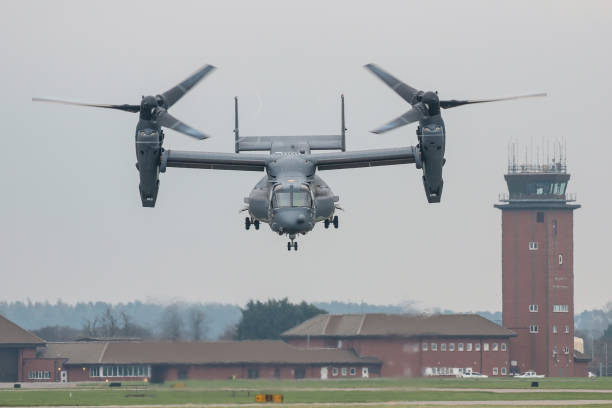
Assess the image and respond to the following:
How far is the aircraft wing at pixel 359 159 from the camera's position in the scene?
65.3m

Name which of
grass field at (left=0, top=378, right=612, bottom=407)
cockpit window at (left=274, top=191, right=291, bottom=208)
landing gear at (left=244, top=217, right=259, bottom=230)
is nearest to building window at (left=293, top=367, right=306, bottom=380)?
grass field at (left=0, top=378, right=612, bottom=407)

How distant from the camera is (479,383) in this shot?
139 meters

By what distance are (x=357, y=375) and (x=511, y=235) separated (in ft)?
179

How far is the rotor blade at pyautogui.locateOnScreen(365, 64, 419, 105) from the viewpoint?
63416 mm

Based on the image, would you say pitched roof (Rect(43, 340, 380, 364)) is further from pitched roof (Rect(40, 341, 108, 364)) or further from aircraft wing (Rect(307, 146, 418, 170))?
aircraft wing (Rect(307, 146, 418, 170))

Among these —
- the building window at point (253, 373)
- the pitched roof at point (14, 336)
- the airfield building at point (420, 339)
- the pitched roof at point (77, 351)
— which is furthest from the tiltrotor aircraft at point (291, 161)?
Answer: the pitched roof at point (14, 336)

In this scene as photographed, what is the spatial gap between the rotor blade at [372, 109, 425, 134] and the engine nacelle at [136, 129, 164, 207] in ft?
32.9

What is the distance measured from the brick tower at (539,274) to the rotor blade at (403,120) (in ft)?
416

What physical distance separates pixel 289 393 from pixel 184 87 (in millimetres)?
44843

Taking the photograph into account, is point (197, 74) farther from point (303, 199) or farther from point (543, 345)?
point (543, 345)

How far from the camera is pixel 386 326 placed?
12731 centimetres

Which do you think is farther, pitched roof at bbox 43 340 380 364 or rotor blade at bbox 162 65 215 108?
pitched roof at bbox 43 340 380 364

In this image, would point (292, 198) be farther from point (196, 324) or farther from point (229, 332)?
point (229, 332)

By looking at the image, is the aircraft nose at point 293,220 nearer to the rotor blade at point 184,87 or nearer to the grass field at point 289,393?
the rotor blade at point 184,87
